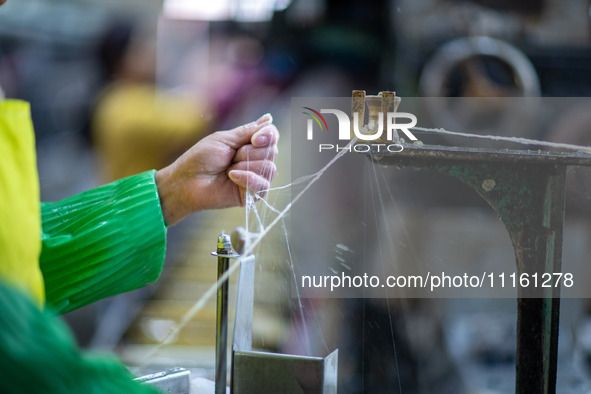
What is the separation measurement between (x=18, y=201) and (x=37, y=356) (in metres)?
0.12

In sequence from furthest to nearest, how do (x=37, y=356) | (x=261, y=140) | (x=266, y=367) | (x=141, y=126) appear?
(x=141, y=126) → (x=261, y=140) → (x=266, y=367) → (x=37, y=356)

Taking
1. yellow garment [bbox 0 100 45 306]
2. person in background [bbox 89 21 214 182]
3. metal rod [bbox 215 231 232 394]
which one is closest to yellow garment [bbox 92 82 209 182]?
person in background [bbox 89 21 214 182]

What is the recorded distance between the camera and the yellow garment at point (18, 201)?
0.43 metres

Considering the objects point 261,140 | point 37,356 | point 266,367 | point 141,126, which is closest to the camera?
point 37,356

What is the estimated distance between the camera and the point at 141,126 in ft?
4.74

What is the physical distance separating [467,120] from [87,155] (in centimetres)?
90

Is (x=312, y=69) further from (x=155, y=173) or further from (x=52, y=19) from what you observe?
(x=155, y=173)

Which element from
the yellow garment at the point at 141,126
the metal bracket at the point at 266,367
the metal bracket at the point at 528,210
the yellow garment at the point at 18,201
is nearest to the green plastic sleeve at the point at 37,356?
the yellow garment at the point at 18,201

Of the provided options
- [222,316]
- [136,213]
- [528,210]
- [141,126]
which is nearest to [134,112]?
[141,126]

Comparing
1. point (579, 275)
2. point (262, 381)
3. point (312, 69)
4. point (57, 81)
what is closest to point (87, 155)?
point (57, 81)

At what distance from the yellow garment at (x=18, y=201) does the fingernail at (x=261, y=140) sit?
323 mm

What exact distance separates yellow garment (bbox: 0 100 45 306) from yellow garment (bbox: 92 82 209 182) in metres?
0.86

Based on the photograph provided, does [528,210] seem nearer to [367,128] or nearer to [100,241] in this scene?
[367,128]

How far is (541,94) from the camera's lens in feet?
5.15
